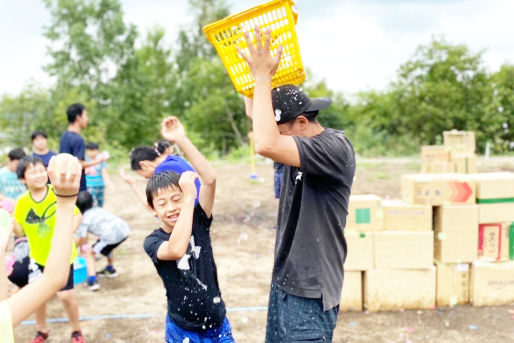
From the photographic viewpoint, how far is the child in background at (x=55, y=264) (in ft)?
4.23

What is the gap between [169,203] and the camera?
7.63 ft

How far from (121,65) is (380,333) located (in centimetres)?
2382

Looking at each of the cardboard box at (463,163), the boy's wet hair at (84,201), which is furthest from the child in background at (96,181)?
the cardboard box at (463,163)

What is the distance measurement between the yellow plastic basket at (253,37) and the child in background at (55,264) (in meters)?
0.96

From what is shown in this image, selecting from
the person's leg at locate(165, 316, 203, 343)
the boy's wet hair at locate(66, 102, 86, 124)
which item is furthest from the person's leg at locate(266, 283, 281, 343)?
the boy's wet hair at locate(66, 102, 86, 124)

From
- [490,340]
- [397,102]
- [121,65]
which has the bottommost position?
[490,340]

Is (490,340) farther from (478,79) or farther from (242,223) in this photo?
(478,79)

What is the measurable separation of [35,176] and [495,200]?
3.97 m

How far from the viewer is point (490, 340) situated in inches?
151

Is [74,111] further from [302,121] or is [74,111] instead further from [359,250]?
[302,121]

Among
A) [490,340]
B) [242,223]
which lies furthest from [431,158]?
[490,340]

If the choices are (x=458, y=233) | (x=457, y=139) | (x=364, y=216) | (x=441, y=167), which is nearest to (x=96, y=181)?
(x=364, y=216)

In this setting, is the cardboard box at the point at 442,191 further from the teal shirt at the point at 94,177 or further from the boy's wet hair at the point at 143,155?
the teal shirt at the point at 94,177

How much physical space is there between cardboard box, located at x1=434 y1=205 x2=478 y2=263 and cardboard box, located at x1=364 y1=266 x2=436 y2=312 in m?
0.23
